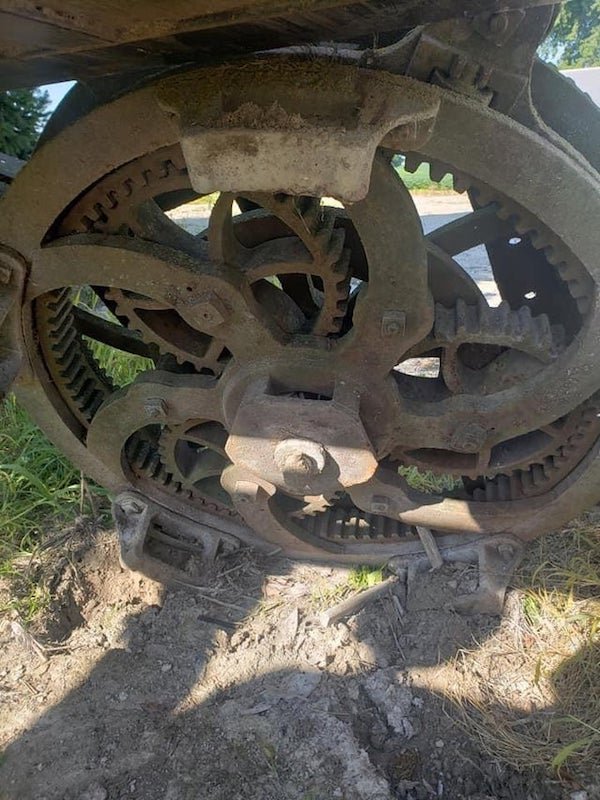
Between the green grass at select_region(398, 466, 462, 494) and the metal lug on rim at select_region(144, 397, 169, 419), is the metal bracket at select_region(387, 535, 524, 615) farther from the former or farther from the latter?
the metal lug on rim at select_region(144, 397, 169, 419)

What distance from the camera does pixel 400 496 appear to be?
2.37 meters

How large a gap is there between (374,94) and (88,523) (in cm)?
227

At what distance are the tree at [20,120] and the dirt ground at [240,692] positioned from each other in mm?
2839

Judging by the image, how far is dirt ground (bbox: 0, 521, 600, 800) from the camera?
213cm

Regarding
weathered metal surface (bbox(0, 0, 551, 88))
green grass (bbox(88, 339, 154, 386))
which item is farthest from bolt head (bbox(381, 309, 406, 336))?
green grass (bbox(88, 339, 154, 386))

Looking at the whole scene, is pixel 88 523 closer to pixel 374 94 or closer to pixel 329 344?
pixel 329 344

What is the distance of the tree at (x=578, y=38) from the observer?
976 inches

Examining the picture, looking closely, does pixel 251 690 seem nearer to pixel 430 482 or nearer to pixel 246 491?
pixel 246 491

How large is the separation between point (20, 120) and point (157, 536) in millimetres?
3314

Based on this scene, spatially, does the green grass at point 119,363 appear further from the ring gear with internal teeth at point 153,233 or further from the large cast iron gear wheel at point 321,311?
the ring gear with internal teeth at point 153,233

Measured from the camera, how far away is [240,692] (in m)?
2.42

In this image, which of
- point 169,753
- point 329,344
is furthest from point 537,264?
point 169,753

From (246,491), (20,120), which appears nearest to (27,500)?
(246,491)

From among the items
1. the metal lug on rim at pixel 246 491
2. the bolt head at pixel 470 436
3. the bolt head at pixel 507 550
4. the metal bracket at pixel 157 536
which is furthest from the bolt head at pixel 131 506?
the bolt head at pixel 507 550
